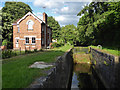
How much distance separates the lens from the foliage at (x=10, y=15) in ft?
102

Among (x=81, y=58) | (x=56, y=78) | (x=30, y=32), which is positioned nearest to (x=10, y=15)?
(x=30, y=32)

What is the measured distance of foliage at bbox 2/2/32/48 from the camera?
31000 millimetres

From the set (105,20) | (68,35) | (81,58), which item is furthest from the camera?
(68,35)

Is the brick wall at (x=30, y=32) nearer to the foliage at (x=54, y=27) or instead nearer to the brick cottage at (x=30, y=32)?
the brick cottage at (x=30, y=32)

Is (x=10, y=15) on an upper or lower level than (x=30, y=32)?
upper

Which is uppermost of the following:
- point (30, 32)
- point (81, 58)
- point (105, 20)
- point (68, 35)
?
point (105, 20)

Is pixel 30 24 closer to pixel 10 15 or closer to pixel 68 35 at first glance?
pixel 10 15

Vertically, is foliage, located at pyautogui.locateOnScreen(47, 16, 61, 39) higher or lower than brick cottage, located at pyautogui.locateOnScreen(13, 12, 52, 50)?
higher

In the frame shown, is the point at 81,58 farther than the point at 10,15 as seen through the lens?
No

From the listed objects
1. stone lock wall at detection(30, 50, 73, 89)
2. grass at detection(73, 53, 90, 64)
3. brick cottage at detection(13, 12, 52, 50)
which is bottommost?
grass at detection(73, 53, 90, 64)

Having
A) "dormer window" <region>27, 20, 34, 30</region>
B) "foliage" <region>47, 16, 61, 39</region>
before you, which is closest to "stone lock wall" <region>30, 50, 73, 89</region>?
"dormer window" <region>27, 20, 34, 30</region>

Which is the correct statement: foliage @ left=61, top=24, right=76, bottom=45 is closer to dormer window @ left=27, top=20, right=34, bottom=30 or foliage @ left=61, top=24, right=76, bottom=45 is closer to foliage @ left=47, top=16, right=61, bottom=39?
foliage @ left=47, top=16, right=61, bottom=39

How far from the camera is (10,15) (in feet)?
108

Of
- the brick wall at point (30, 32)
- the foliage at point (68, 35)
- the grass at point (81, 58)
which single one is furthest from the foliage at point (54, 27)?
the grass at point (81, 58)
